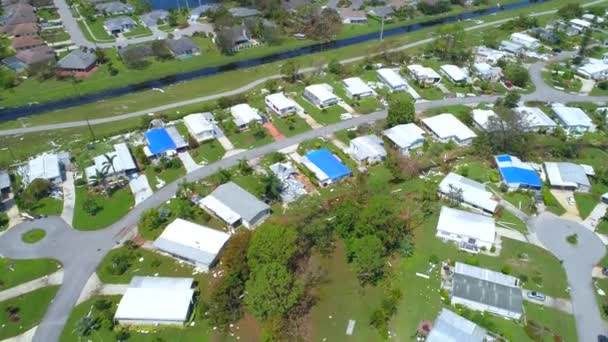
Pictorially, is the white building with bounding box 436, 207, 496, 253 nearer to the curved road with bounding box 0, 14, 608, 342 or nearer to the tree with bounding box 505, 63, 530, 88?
the curved road with bounding box 0, 14, 608, 342

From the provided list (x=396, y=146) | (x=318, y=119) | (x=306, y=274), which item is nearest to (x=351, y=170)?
(x=396, y=146)

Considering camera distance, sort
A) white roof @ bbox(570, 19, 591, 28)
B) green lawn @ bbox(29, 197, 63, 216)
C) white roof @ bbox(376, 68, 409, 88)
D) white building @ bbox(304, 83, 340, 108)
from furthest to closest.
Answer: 1. white roof @ bbox(570, 19, 591, 28)
2. white roof @ bbox(376, 68, 409, 88)
3. white building @ bbox(304, 83, 340, 108)
4. green lawn @ bbox(29, 197, 63, 216)

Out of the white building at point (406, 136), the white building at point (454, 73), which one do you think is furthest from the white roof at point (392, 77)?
the white building at point (406, 136)

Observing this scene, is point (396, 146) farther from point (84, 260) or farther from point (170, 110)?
point (84, 260)

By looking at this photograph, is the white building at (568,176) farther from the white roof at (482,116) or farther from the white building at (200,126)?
the white building at (200,126)

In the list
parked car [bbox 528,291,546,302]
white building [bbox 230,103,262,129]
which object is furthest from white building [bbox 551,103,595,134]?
white building [bbox 230,103,262,129]

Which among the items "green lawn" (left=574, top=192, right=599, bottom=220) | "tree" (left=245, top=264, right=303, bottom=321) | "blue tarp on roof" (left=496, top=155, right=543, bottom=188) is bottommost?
"green lawn" (left=574, top=192, right=599, bottom=220)
